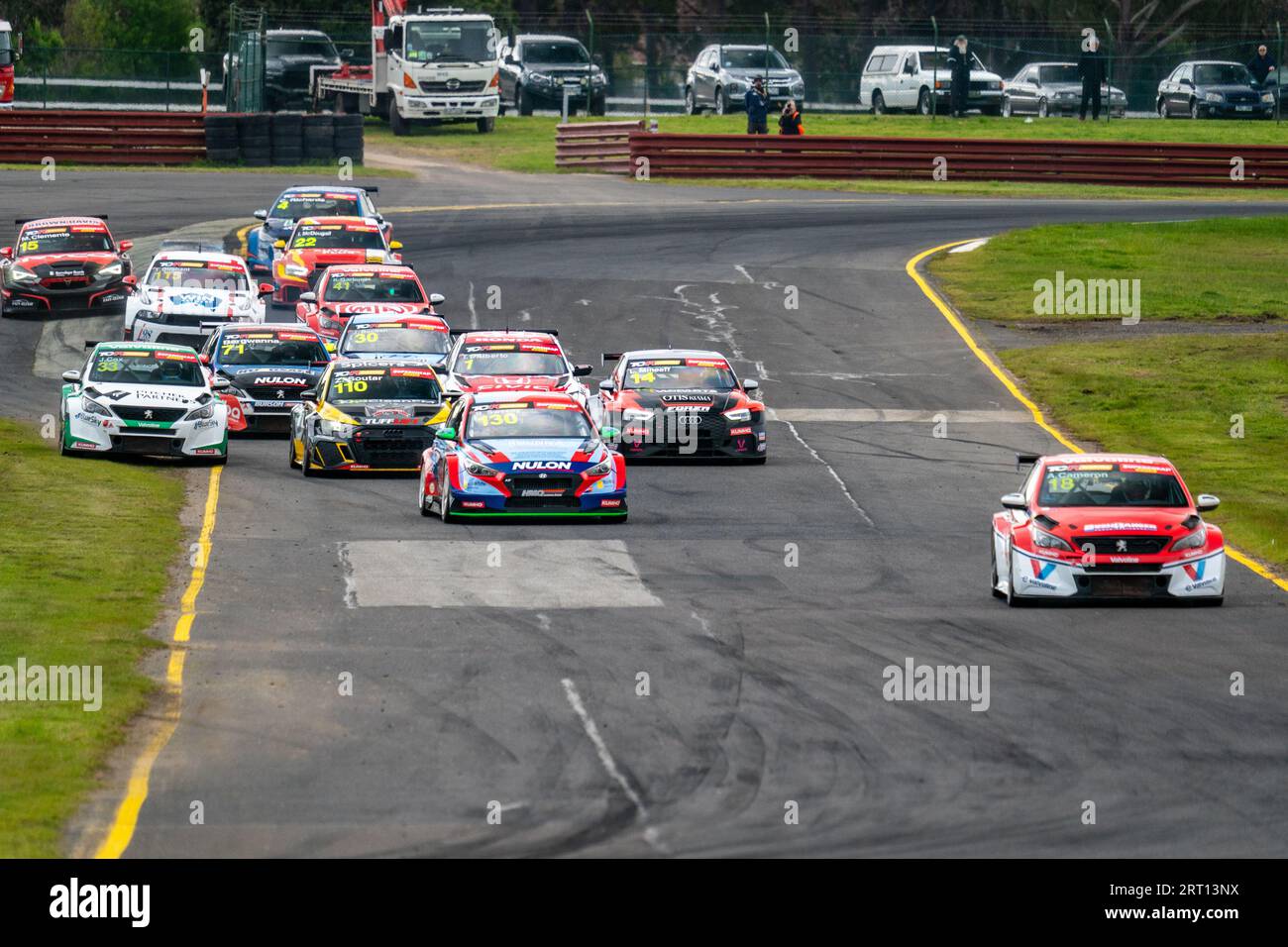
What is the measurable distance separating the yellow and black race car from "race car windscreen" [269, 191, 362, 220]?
1646 centimetres

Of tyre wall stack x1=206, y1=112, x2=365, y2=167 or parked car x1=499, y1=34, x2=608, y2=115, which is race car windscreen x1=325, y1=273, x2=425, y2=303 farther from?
parked car x1=499, y1=34, x2=608, y2=115

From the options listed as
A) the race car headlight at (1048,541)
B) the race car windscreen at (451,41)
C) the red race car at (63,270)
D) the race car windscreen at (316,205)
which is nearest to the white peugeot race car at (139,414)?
the red race car at (63,270)

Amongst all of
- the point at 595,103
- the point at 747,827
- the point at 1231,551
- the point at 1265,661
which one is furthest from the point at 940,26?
the point at 747,827

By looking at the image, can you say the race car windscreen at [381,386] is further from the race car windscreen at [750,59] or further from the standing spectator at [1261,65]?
the standing spectator at [1261,65]

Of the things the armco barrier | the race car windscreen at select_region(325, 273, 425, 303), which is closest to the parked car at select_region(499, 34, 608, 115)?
the armco barrier

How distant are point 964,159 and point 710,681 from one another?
45435 mm

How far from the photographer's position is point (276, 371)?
3328 centimetres

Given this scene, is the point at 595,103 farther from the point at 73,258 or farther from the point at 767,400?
the point at 767,400

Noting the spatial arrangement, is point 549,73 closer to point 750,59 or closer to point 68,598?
point 750,59

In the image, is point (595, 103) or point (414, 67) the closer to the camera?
point (414, 67)

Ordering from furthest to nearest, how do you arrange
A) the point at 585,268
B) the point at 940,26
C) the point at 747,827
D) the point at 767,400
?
1. the point at 940,26
2. the point at 585,268
3. the point at 767,400
4. the point at 747,827

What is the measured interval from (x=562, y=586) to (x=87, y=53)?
5764 cm

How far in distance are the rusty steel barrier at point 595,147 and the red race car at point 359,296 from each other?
22684mm

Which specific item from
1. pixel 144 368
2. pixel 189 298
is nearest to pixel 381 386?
pixel 144 368
